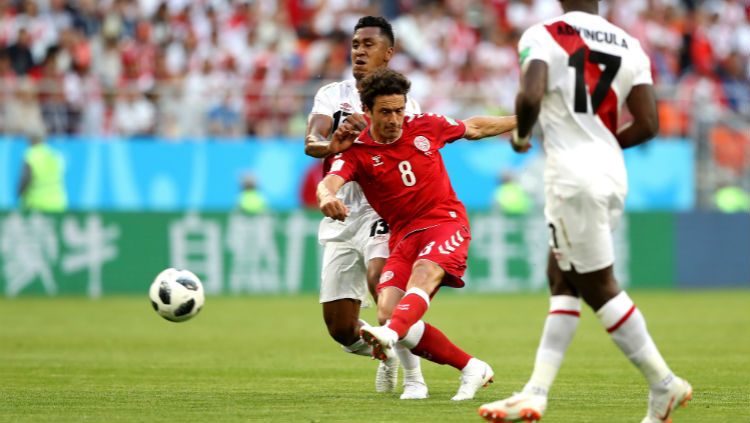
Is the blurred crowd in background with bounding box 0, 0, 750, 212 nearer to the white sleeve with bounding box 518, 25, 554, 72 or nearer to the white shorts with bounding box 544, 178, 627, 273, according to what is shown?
the white sleeve with bounding box 518, 25, 554, 72

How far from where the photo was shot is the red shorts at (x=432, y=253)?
8547 millimetres

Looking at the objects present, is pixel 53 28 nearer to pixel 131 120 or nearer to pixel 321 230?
pixel 131 120

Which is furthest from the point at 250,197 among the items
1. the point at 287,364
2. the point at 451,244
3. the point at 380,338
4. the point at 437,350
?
the point at 380,338

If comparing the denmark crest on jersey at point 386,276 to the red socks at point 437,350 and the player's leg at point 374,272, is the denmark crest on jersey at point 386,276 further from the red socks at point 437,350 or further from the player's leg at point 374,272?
the player's leg at point 374,272

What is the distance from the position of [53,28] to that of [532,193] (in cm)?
865

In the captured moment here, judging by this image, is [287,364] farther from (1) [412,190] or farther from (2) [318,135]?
(1) [412,190]

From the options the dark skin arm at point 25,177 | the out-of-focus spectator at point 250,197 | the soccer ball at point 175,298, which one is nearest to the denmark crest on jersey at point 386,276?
the soccer ball at point 175,298

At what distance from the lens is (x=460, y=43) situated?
82.9 ft

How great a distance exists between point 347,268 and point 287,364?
7.05 feet

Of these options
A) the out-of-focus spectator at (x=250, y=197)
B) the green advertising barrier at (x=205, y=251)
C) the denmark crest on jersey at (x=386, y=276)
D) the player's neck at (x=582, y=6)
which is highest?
the player's neck at (x=582, y=6)

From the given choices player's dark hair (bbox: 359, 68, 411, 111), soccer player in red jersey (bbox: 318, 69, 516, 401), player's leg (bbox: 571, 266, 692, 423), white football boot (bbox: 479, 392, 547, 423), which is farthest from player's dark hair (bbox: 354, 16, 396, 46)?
white football boot (bbox: 479, 392, 547, 423)

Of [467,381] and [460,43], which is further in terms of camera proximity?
[460,43]

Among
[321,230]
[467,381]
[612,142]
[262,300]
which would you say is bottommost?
[262,300]

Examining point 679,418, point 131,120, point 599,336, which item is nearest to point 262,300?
point 131,120
